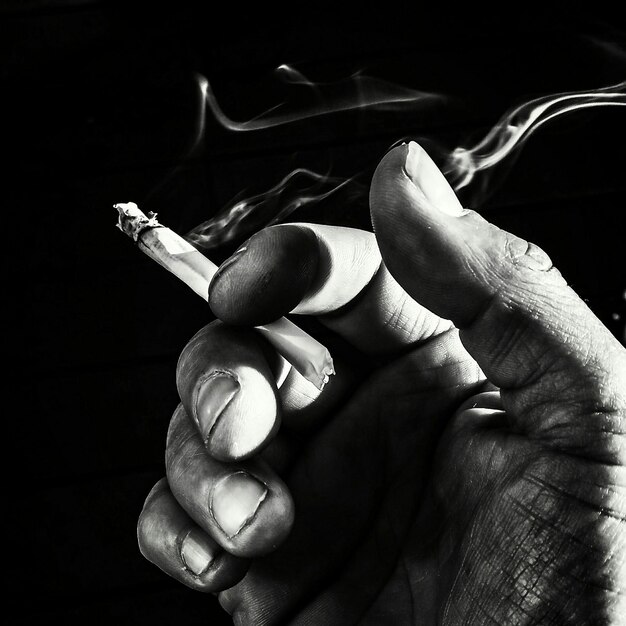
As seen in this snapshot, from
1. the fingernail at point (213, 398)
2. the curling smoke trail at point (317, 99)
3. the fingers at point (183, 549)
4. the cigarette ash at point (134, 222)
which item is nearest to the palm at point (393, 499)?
the fingers at point (183, 549)

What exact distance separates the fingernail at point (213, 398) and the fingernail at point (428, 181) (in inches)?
13.6

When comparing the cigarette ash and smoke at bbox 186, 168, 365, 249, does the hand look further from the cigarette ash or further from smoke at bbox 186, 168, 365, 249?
smoke at bbox 186, 168, 365, 249

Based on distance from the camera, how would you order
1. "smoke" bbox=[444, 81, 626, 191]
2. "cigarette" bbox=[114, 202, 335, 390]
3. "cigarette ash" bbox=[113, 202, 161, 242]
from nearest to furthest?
"cigarette" bbox=[114, 202, 335, 390]
"cigarette ash" bbox=[113, 202, 161, 242]
"smoke" bbox=[444, 81, 626, 191]

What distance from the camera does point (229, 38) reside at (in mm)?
1821

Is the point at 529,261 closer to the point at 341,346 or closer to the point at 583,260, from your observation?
the point at 341,346

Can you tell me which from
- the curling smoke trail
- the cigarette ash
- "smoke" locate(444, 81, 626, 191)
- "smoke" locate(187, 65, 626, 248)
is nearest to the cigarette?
the cigarette ash

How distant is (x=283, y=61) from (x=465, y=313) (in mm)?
1408

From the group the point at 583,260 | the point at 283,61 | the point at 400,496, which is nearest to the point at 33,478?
the point at 400,496

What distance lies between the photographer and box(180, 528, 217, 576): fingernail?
0.86m

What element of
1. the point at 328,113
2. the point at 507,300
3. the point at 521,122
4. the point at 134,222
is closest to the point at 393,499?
the point at 507,300

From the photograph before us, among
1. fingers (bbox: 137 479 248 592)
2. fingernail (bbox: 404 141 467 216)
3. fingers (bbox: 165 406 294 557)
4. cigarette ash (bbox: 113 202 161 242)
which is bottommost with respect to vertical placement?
fingers (bbox: 137 479 248 592)

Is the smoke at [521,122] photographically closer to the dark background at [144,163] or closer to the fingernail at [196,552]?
the dark background at [144,163]

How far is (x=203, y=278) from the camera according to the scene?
860 mm

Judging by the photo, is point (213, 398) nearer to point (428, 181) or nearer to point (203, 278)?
point (203, 278)
